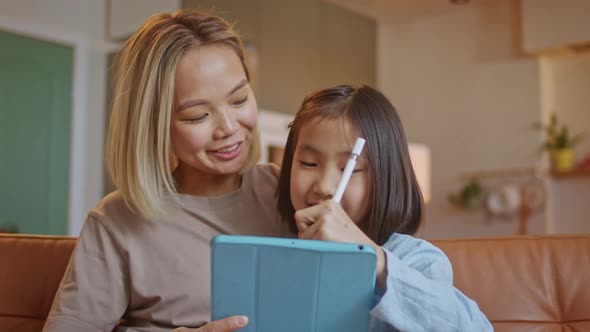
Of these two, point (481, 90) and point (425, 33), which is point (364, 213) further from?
point (425, 33)

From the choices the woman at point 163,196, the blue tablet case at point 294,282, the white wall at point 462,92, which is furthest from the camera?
the white wall at point 462,92

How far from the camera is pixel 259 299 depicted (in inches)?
31.4

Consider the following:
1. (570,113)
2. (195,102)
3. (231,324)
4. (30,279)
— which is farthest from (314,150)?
(570,113)

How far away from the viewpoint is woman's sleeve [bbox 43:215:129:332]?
113 centimetres

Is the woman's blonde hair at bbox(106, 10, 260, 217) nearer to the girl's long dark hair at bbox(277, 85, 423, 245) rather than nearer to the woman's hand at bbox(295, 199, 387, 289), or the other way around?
the girl's long dark hair at bbox(277, 85, 423, 245)

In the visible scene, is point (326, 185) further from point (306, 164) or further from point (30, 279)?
point (30, 279)

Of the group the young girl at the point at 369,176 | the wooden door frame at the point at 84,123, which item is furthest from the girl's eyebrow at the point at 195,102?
the wooden door frame at the point at 84,123

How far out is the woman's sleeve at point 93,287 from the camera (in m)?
1.13

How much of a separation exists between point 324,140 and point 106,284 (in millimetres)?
448

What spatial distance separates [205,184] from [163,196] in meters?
0.09

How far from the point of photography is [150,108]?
47.3 inches

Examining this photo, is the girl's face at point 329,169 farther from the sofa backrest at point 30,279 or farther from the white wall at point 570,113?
the white wall at point 570,113

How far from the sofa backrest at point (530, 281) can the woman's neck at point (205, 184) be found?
436mm

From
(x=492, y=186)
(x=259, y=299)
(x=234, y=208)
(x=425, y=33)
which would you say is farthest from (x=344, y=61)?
(x=259, y=299)
